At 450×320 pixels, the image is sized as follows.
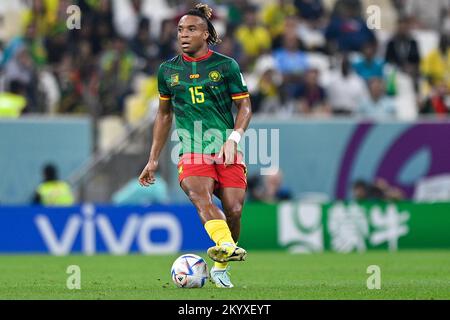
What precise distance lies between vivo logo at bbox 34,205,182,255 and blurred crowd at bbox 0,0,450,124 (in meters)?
2.27

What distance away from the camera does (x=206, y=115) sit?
445 inches

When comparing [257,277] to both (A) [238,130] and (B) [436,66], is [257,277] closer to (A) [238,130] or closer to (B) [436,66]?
(A) [238,130]

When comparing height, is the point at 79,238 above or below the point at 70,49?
below

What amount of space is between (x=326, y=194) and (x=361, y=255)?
2.98m

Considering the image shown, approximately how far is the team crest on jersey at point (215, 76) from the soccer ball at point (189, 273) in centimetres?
164

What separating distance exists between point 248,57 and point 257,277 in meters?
10.6

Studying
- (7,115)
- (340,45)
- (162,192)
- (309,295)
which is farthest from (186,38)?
(340,45)

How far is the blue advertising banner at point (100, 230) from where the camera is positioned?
1970 centimetres

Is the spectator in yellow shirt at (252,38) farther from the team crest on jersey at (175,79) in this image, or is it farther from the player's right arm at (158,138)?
the team crest on jersey at (175,79)

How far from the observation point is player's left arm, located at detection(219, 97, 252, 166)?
35.8 ft

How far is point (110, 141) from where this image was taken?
21.5 meters

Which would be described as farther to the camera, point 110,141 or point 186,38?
point 110,141
